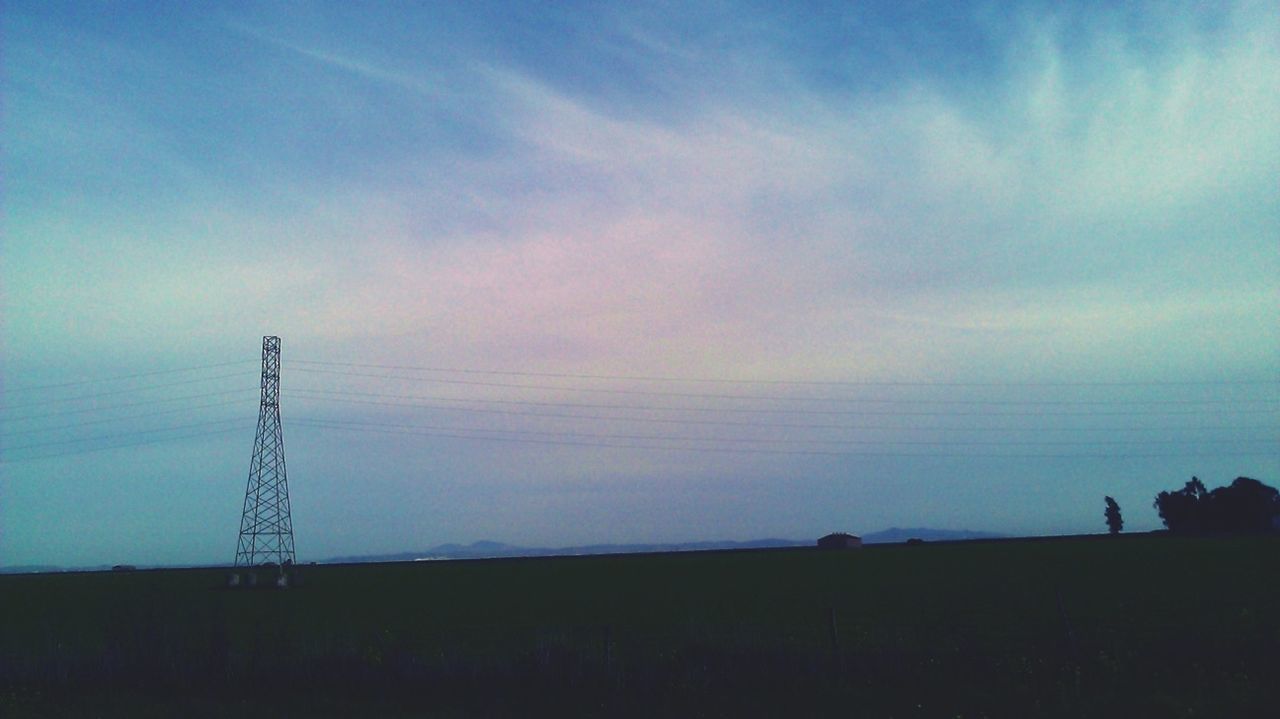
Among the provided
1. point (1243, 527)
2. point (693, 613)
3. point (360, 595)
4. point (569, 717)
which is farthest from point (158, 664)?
point (1243, 527)

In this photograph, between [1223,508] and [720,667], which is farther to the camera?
[1223,508]

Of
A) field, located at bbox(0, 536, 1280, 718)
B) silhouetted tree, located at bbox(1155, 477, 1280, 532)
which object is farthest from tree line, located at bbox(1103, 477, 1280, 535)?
field, located at bbox(0, 536, 1280, 718)

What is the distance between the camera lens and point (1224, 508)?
17538cm

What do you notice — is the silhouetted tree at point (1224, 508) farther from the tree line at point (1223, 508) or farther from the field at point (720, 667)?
the field at point (720, 667)

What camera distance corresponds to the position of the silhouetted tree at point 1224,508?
171125mm

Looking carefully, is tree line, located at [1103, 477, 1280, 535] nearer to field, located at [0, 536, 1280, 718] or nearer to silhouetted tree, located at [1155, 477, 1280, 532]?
silhouetted tree, located at [1155, 477, 1280, 532]

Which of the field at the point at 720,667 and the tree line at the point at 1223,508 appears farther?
the tree line at the point at 1223,508

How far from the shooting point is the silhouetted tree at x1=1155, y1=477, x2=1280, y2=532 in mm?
171125

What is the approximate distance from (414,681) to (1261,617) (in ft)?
97.7

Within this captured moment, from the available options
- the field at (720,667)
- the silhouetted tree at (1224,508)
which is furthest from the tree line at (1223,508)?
the field at (720,667)

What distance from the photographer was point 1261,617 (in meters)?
32.6

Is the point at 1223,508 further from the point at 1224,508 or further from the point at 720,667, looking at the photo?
the point at 720,667

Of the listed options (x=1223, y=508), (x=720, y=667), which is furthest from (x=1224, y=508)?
(x=720, y=667)

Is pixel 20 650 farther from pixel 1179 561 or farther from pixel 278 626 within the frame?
pixel 1179 561
